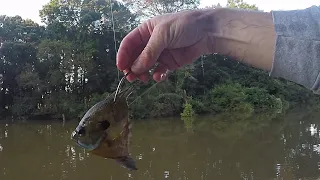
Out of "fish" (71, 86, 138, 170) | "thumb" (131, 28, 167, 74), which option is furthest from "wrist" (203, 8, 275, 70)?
"fish" (71, 86, 138, 170)

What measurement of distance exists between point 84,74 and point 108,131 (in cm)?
1765

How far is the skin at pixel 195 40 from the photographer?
1.07 meters

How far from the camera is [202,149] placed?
9844 millimetres

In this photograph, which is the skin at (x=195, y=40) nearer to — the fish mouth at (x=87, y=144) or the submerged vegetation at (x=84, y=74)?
the fish mouth at (x=87, y=144)

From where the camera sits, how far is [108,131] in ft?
3.22

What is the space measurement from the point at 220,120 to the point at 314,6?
621 inches

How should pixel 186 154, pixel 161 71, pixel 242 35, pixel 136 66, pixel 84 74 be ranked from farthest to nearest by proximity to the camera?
pixel 84 74 < pixel 186 154 < pixel 161 71 < pixel 136 66 < pixel 242 35

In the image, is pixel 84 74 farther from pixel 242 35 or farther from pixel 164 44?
pixel 242 35

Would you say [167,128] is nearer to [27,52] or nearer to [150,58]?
[27,52]

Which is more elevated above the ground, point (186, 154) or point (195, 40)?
point (195, 40)

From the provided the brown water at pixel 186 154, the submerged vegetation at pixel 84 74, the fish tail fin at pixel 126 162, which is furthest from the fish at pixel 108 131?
the submerged vegetation at pixel 84 74

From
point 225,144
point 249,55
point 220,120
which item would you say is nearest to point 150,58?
point 249,55

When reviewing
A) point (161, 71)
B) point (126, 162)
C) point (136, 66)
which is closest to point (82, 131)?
point (126, 162)

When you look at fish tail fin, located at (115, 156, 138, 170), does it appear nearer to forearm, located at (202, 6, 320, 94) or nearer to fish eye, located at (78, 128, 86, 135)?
fish eye, located at (78, 128, 86, 135)
